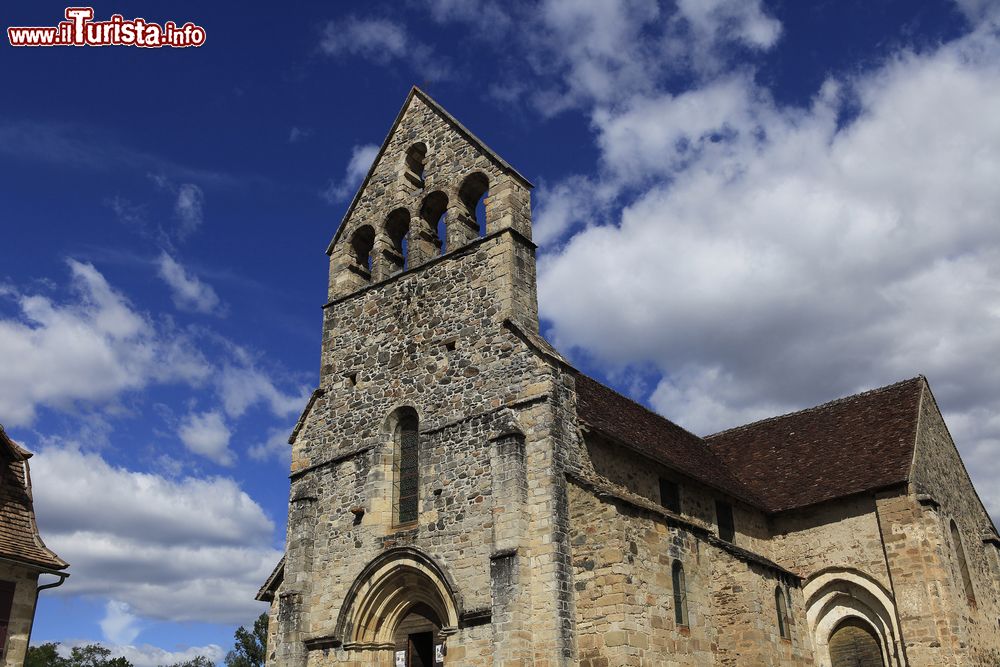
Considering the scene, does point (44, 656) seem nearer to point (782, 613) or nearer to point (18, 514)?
point (18, 514)

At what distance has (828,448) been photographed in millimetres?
25297

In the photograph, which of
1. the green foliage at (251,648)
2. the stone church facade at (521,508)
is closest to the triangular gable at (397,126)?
the stone church facade at (521,508)

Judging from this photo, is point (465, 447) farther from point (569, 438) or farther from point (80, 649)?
point (80, 649)

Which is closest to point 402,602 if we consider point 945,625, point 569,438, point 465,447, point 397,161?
point 465,447

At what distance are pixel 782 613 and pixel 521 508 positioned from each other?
26.5 ft

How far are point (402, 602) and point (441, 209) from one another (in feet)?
30.0

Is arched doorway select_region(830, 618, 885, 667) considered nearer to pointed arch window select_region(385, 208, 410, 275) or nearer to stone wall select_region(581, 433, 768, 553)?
stone wall select_region(581, 433, 768, 553)

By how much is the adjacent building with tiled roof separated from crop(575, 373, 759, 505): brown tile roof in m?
10.6

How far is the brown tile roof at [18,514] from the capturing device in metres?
16.3

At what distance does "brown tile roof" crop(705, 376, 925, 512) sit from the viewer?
2286 centimetres

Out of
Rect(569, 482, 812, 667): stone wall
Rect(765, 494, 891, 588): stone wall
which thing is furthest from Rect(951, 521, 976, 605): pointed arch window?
Rect(569, 482, 812, 667): stone wall

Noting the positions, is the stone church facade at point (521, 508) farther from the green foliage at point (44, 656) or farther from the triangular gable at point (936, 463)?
the green foliage at point (44, 656)

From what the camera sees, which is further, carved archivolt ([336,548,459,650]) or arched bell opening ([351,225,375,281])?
arched bell opening ([351,225,375,281])

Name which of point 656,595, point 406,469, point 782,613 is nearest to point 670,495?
point 782,613
